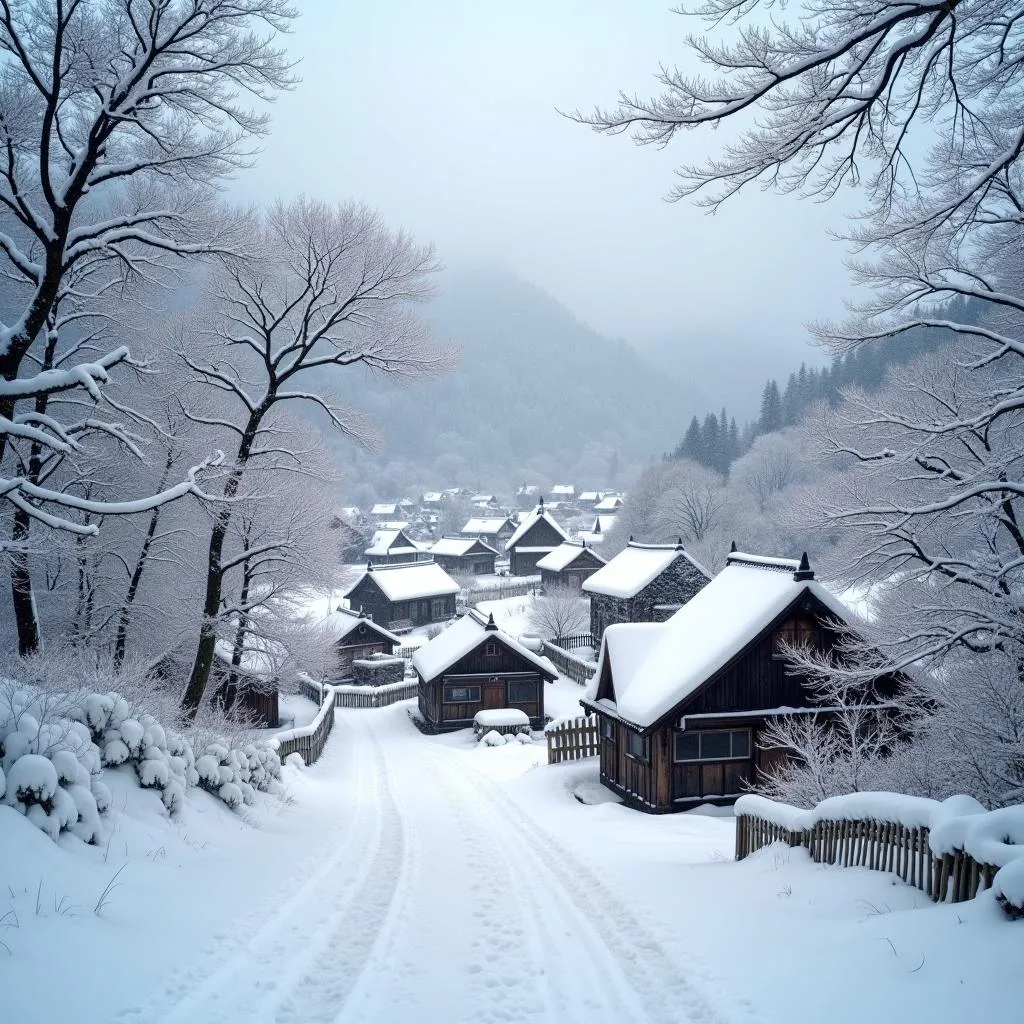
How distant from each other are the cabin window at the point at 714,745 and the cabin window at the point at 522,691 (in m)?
14.9

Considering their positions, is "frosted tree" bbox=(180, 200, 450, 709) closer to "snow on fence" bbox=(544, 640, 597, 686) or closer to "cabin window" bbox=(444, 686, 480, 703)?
"cabin window" bbox=(444, 686, 480, 703)

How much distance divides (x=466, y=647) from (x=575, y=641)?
15293mm

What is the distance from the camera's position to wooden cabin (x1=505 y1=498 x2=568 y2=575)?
75688 millimetres

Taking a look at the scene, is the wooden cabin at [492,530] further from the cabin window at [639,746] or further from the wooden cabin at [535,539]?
the cabin window at [639,746]

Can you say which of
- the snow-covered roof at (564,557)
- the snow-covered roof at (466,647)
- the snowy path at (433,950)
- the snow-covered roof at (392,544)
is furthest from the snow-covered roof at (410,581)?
the snowy path at (433,950)

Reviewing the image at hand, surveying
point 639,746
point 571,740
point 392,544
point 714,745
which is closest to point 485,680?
point 571,740

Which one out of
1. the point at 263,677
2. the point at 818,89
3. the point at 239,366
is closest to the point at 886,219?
the point at 818,89

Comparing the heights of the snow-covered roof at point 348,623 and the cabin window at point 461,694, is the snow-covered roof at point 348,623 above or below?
above

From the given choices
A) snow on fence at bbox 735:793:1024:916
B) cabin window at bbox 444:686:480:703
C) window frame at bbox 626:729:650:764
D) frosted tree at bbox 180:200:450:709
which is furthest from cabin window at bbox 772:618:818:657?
cabin window at bbox 444:686:480:703

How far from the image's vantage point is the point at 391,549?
84750 millimetres

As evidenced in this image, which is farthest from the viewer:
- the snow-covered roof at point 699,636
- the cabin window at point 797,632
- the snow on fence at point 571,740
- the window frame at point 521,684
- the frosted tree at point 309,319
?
the window frame at point 521,684

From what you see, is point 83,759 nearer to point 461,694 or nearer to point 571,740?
point 571,740

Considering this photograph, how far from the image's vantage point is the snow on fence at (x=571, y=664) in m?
35.8

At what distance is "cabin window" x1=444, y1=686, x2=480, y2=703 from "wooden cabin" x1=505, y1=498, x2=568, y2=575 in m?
45.0
